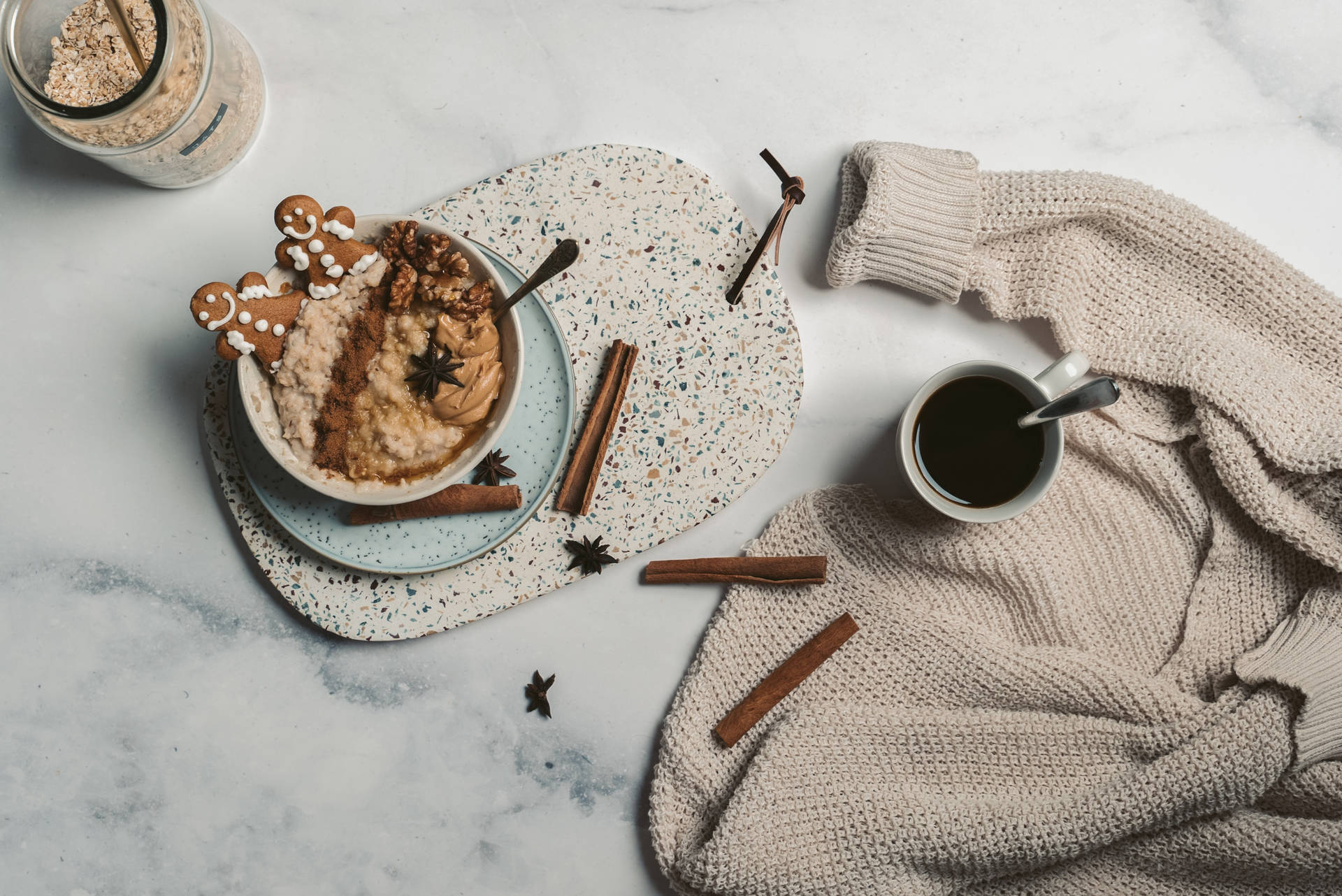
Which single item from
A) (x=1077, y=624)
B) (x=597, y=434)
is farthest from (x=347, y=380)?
(x=1077, y=624)

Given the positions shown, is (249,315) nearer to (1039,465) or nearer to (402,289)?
(402,289)

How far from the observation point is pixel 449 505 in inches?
59.8

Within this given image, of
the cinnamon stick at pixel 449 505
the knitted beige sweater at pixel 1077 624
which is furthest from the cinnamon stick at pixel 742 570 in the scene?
the cinnamon stick at pixel 449 505

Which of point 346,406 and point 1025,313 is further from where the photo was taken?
point 1025,313

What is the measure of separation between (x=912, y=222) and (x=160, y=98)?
1.32 meters

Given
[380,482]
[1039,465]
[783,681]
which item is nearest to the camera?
[380,482]

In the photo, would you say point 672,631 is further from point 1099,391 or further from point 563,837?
point 1099,391

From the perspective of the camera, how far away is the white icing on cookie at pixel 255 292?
1263 mm

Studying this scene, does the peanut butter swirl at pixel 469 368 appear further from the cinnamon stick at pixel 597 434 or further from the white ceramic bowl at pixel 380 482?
the cinnamon stick at pixel 597 434

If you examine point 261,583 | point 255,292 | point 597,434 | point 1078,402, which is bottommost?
point 261,583

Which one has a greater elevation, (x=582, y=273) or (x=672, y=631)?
(x=582, y=273)

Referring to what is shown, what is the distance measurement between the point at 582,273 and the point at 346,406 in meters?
0.52

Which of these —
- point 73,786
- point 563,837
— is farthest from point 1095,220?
point 73,786

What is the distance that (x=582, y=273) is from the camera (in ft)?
5.22
